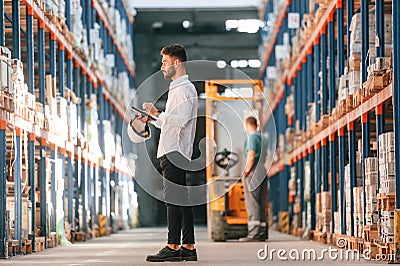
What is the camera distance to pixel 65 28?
15258 millimetres

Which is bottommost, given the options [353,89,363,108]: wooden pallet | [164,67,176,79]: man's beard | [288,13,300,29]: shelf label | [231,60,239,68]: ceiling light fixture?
[353,89,363,108]: wooden pallet

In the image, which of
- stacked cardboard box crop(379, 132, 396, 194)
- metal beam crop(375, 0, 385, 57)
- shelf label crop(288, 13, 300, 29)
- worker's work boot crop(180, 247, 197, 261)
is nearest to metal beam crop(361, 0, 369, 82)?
metal beam crop(375, 0, 385, 57)

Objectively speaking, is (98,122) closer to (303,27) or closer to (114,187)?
(114,187)

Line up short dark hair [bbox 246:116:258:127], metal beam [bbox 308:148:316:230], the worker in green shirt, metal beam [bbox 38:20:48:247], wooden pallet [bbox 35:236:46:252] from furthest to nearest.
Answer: metal beam [bbox 308:148:316:230], the worker in green shirt, short dark hair [bbox 246:116:258:127], metal beam [bbox 38:20:48:247], wooden pallet [bbox 35:236:46:252]

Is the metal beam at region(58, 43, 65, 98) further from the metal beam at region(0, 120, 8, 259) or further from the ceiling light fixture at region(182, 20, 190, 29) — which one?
the ceiling light fixture at region(182, 20, 190, 29)

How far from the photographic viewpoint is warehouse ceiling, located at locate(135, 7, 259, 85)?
30875 millimetres

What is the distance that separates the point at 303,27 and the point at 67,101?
15.1 feet

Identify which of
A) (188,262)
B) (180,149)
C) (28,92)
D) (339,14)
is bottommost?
(188,262)

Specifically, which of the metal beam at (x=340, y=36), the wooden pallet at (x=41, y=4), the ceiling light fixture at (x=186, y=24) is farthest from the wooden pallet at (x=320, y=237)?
the ceiling light fixture at (x=186, y=24)

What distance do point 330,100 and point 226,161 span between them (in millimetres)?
2726

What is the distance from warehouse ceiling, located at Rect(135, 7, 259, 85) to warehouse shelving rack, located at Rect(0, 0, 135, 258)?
219 inches

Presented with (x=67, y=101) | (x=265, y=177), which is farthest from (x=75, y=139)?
(x=265, y=177)

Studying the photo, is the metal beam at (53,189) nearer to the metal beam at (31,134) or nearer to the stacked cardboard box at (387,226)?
the metal beam at (31,134)

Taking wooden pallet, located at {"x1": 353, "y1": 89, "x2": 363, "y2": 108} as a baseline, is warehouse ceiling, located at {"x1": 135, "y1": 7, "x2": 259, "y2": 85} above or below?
above
